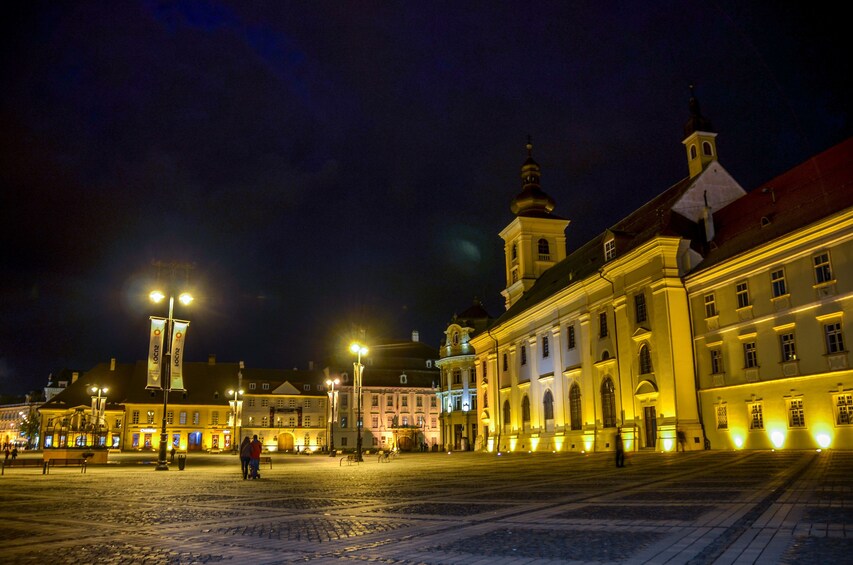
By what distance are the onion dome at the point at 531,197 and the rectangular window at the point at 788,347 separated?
37.7 m

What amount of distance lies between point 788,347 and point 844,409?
3.81 meters

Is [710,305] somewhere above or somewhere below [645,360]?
above

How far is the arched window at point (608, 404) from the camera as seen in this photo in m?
42.2

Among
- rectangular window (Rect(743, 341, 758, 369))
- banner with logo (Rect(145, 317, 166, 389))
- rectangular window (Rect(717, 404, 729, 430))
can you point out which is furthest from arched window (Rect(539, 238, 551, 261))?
banner with logo (Rect(145, 317, 166, 389))

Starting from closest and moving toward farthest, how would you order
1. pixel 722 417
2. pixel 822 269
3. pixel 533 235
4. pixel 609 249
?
1. pixel 822 269
2. pixel 722 417
3. pixel 609 249
4. pixel 533 235

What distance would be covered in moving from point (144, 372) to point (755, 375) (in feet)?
284

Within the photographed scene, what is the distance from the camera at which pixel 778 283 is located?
30406 millimetres

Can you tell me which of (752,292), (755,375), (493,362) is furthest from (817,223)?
(493,362)

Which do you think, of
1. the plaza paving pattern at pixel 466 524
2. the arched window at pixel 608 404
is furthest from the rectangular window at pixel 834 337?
the arched window at pixel 608 404

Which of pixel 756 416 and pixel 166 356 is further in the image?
pixel 756 416

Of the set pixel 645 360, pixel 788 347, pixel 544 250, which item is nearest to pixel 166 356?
pixel 645 360

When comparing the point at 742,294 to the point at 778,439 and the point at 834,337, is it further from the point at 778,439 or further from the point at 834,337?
the point at 778,439

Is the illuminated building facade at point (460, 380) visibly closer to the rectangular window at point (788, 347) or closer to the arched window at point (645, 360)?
the arched window at point (645, 360)

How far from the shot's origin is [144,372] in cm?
9600
